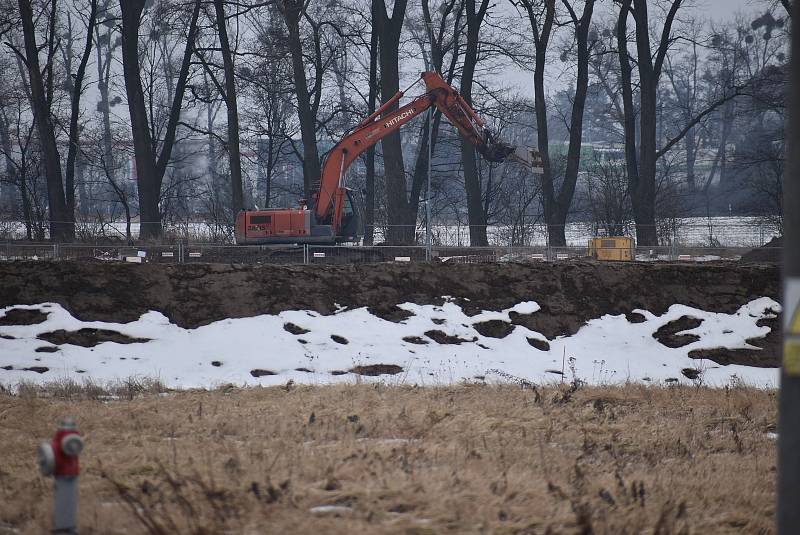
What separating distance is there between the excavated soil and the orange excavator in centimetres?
747

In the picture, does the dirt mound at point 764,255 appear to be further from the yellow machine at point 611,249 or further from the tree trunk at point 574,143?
the tree trunk at point 574,143

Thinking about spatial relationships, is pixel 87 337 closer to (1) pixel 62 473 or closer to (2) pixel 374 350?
(2) pixel 374 350

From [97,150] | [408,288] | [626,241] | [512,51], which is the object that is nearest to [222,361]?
[408,288]

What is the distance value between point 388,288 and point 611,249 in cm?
1110

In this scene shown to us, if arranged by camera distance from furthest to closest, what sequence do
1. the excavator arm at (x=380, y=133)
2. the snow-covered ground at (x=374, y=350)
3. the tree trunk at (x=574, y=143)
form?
the tree trunk at (x=574, y=143) → the excavator arm at (x=380, y=133) → the snow-covered ground at (x=374, y=350)

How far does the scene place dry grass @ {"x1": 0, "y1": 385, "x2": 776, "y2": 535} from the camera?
541 centimetres

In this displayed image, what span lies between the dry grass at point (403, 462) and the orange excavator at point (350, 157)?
15989 mm

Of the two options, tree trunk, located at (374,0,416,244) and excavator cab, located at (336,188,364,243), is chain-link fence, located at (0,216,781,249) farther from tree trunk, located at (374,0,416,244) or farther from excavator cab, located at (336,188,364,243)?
excavator cab, located at (336,188,364,243)

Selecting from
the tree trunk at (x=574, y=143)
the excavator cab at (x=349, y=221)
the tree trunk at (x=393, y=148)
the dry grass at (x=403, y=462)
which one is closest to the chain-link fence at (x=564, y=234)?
the tree trunk at (x=393, y=148)

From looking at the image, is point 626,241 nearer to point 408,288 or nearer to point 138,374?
point 408,288

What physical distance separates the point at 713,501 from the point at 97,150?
4181cm

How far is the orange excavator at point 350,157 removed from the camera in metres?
26.7

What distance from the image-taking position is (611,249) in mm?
27828

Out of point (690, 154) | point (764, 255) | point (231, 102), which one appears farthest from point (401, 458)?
point (690, 154)
